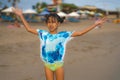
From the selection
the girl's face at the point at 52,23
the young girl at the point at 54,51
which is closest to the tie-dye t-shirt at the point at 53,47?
the young girl at the point at 54,51

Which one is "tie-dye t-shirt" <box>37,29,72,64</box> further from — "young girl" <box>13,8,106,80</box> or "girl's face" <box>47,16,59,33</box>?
"girl's face" <box>47,16,59,33</box>

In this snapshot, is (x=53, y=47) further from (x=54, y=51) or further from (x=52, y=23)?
(x=52, y=23)

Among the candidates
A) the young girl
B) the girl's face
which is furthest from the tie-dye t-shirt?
the girl's face

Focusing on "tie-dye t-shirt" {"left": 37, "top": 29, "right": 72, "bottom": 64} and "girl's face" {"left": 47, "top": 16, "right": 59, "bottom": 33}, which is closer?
"tie-dye t-shirt" {"left": 37, "top": 29, "right": 72, "bottom": 64}

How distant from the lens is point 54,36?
3.92 meters

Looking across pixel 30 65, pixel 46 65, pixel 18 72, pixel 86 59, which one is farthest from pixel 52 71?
pixel 86 59

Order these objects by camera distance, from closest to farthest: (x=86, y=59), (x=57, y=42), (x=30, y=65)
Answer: (x=57, y=42) → (x=30, y=65) → (x=86, y=59)

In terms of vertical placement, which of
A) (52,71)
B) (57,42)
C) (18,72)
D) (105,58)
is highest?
(57,42)

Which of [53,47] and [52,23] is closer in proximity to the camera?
[53,47]

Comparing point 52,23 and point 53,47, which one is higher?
point 52,23

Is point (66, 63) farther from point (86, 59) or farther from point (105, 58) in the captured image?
point (105, 58)

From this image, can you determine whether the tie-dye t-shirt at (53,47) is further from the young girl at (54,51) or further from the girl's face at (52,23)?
the girl's face at (52,23)

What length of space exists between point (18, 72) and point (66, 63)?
6.39ft

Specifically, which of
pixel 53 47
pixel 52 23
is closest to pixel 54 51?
pixel 53 47
